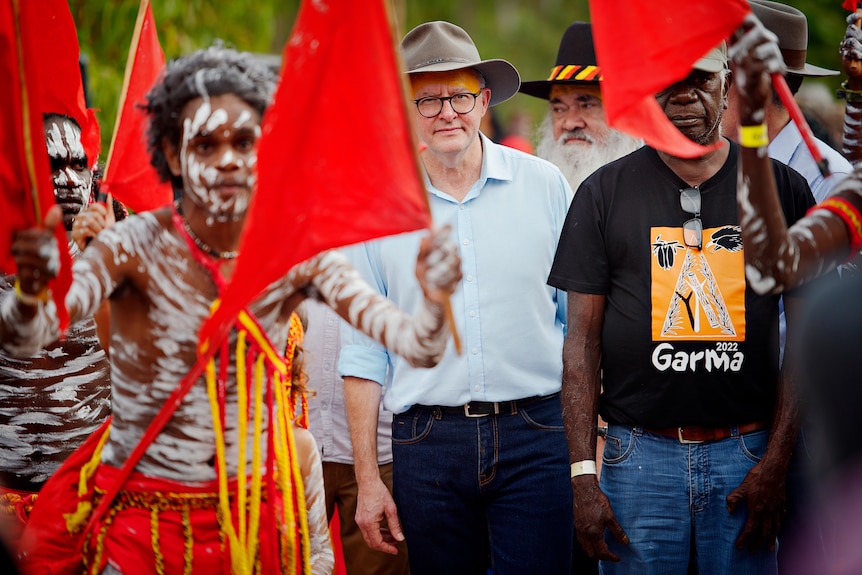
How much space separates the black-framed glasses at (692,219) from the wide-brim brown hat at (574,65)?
2.10m

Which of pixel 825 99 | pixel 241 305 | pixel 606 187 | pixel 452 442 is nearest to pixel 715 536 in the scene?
pixel 452 442

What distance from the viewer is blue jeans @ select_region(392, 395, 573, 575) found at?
410 cm

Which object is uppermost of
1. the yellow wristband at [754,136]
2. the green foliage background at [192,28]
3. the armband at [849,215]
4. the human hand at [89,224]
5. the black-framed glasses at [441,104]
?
the green foliage background at [192,28]

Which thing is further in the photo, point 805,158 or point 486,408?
point 805,158

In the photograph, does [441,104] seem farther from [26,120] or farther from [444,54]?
[26,120]

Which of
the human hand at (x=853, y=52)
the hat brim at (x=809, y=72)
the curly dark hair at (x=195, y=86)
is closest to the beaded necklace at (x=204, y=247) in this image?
the curly dark hair at (x=195, y=86)

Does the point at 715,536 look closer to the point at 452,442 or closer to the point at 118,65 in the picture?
the point at 452,442

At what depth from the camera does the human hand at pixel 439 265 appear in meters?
2.60

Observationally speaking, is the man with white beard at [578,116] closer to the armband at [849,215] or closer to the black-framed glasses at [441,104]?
the black-framed glasses at [441,104]

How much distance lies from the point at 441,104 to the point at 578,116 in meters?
1.67

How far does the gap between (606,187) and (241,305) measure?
1.71 meters

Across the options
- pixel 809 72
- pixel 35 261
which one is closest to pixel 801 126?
pixel 35 261

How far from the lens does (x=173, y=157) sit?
122 inches

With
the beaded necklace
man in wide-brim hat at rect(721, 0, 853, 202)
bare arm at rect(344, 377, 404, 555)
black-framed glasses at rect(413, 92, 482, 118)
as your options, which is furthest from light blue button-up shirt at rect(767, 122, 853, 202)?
the beaded necklace
